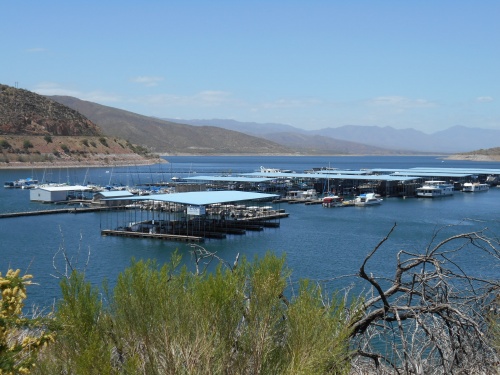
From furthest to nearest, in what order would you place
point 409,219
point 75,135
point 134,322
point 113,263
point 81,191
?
point 75,135, point 81,191, point 409,219, point 113,263, point 134,322

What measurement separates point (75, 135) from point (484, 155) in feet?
349

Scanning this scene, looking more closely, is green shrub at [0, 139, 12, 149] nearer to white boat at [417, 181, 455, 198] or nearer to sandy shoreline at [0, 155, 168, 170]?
sandy shoreline at [0, 155, 168, 170]

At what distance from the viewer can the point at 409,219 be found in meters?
38.2

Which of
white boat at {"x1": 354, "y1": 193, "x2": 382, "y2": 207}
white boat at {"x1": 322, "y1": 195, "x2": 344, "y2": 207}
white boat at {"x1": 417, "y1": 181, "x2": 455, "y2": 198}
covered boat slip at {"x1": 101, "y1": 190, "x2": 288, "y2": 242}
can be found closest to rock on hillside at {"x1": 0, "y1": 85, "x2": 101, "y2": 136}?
covered boat slip at {"x1": 101, "y1": 190, "x2": 288, "y2": 242}

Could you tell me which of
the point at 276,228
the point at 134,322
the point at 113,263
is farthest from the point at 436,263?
the point at 276,228

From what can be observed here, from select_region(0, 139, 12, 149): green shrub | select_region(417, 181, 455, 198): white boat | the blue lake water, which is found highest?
select_region(0, 139, 12, 149): green shrub

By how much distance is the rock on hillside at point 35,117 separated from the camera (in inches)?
3656

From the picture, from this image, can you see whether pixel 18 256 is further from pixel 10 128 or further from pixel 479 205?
pixel 10 128

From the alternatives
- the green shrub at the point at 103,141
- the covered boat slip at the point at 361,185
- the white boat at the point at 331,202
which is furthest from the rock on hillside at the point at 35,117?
the white boat at the point at 331,202

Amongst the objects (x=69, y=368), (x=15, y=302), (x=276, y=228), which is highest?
(x=15, y=302)

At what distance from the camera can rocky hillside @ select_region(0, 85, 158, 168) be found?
86913 millimetres

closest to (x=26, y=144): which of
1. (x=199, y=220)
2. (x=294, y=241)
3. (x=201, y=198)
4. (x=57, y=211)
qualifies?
(x=57, y=211)

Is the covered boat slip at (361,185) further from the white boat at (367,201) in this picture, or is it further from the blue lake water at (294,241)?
the blue lake water at (294,241)

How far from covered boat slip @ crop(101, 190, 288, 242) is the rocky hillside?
2014 inches
